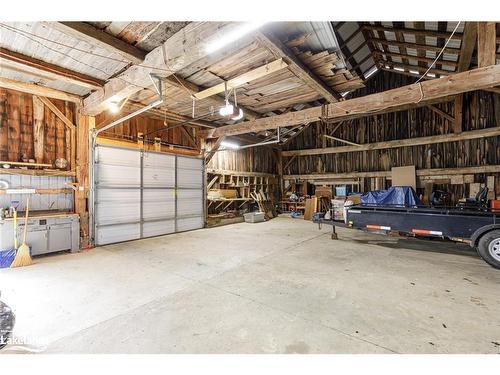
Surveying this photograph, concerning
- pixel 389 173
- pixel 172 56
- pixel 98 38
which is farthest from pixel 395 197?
pixel 98 38

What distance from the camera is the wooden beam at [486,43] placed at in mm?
3440

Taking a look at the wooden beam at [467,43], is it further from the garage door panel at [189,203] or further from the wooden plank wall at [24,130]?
the wooden plank wall at [24,130]

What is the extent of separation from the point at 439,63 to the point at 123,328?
1019cm

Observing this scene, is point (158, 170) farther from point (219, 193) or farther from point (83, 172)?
point (219, 193)

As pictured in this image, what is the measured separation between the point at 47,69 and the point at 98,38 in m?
1.84

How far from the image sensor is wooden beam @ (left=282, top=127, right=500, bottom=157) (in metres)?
7.98

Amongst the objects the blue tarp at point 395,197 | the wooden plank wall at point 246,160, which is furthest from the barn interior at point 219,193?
the wooden plank wall at point 246,160

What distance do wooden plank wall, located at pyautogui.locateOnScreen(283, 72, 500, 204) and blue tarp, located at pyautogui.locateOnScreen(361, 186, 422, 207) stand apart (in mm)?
3180

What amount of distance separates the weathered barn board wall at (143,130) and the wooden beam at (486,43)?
7.74 meters

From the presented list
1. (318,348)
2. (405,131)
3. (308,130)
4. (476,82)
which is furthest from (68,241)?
(405,131)

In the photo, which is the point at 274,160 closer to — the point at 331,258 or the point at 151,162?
the point at 151,162

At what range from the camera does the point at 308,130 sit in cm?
1237

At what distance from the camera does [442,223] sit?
15.3 ft

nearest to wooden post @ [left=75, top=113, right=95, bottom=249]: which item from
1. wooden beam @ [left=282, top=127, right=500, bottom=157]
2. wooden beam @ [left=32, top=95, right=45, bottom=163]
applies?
wooden beam @ [left=32, top=95, right=45, bottom=163]
